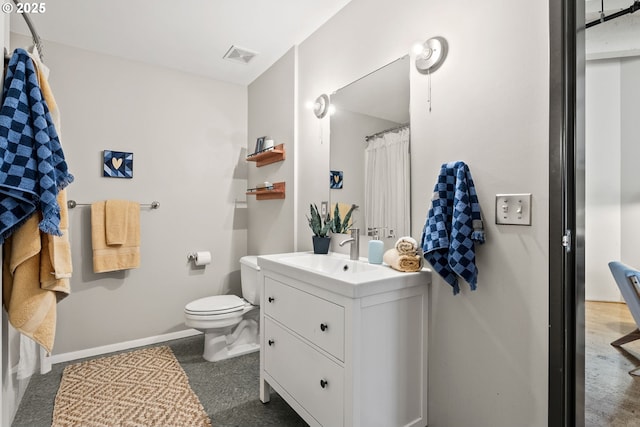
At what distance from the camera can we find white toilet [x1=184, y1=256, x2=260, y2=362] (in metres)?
2.39

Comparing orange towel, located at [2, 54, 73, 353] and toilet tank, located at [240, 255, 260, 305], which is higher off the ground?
orange towel, located at [2, 54, 73, 353]

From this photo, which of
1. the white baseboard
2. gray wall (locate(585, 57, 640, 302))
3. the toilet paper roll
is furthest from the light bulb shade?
the white baseboard

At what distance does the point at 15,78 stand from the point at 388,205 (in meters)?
1.65

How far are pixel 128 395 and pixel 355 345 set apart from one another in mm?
1659

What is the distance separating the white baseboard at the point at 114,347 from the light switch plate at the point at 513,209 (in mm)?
2853

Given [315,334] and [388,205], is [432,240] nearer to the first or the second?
[388,205]

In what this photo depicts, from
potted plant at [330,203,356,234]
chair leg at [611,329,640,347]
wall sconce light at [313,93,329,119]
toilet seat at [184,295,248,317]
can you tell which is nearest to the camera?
chair leg at [611,329,640,347]

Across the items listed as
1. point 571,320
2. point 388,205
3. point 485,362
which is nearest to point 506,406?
point 485,362

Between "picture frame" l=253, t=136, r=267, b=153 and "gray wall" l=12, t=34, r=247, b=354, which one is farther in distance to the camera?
"picture frame" l=253, t=136, r=267, b=153

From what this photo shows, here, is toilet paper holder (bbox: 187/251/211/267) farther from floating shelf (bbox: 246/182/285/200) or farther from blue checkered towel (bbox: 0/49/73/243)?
blue checkered towel (bbox: 0/49/73/243)

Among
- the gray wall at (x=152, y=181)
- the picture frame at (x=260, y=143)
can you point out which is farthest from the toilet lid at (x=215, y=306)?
the picture frame at (x=260, y=143)

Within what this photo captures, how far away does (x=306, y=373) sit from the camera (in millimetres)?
1558

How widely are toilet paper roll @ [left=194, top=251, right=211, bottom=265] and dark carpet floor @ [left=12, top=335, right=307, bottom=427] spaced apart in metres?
0.78

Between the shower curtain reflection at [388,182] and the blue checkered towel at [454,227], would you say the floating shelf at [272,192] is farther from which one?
the blue checkered towel at [454,227]
